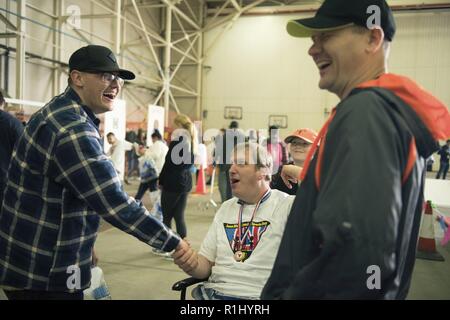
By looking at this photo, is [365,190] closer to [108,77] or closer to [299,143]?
[108,77]

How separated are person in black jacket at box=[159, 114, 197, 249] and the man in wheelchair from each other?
1.82 meters

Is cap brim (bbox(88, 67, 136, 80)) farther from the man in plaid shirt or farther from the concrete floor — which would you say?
the concrete floor

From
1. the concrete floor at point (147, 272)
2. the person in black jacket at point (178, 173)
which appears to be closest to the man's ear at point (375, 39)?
the concrete floor at point (147, 272)

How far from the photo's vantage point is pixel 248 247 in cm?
195

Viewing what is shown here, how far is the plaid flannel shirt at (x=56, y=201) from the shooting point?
4.53 ft

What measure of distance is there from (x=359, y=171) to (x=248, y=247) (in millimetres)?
1369

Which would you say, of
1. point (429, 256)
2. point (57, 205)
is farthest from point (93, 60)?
point (429, 256)

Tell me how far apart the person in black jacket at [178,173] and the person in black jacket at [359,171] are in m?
3.13

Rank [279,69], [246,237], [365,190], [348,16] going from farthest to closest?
1. [279,69]
2. [246,237]
3. [348,16]
4. [365,190]

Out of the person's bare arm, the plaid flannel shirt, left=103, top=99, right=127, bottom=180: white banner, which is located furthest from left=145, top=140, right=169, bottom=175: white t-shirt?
the plaid flannel shirt

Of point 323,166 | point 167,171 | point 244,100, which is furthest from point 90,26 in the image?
point 323,166

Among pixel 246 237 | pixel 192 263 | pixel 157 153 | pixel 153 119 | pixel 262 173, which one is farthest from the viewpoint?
pixel 153 119

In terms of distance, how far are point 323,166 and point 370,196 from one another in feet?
0.43

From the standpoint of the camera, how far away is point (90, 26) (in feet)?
36.9
